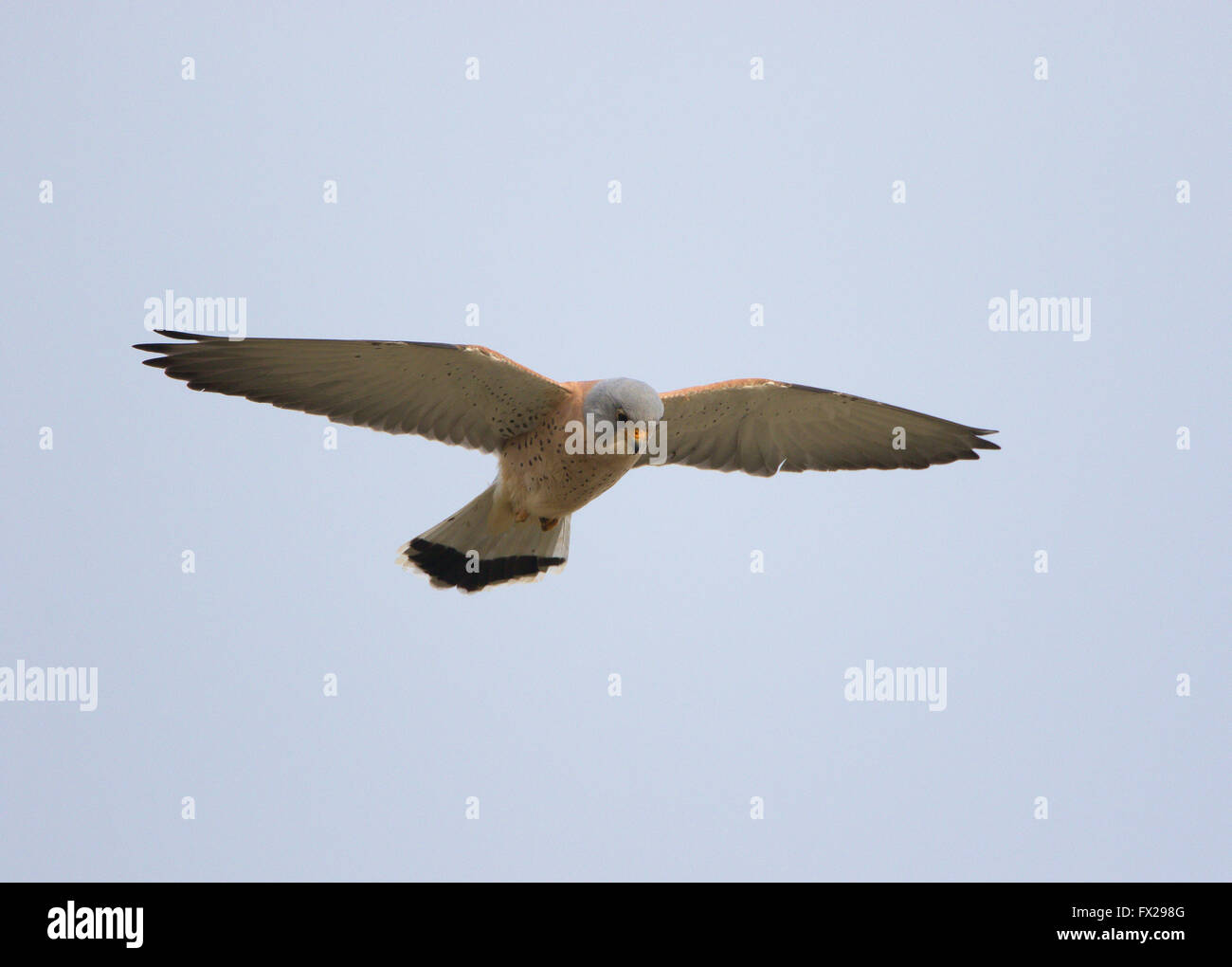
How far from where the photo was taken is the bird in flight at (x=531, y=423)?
8547 mm

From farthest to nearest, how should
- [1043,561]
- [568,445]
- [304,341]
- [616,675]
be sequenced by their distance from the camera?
[1043,561]
[616,675]
[568,445]
[304,341]

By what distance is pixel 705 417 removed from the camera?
384 inches

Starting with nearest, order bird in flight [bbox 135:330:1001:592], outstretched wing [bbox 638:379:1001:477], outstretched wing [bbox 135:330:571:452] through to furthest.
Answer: outstretched wing [bbox 135:330:571:452] → bird in flight [bbox 135:330:1001:592] → outstretched wing [bbox 638:379:1001:477]

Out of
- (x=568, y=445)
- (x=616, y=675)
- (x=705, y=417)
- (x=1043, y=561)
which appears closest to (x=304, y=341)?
(x=568, y=445)

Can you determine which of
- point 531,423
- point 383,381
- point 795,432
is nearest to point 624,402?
point 531,423

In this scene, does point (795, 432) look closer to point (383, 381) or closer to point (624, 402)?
point (624, 402)

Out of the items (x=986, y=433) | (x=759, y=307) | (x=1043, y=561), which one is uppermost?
(x=759, y=307)

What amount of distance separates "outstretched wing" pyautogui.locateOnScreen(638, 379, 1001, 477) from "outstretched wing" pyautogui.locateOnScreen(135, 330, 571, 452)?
107 centimetres

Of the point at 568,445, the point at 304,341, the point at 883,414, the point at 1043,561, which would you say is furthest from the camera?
the point at 1043,561

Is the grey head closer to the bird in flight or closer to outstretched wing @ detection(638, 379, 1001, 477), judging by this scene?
the bird in flight

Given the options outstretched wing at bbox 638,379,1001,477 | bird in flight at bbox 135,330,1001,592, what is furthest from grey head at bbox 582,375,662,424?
outstretched wing at bbox 638,379,1001,477

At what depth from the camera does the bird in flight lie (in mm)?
8547
